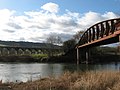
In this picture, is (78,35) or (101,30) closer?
(101,30)

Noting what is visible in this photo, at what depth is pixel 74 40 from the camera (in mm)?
131125

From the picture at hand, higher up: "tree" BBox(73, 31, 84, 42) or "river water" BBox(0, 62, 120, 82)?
"tree" BBox(73, 31, 84, 42)

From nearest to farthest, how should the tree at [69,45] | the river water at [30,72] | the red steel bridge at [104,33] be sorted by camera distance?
the river water at [30,72]
the red steel bridge at [104,33]
the tree at [69,45]

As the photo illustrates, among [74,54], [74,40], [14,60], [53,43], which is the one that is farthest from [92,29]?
→ [53,43]

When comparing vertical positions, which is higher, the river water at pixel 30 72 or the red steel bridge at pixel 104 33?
the red steel bridge at pixel 104 33

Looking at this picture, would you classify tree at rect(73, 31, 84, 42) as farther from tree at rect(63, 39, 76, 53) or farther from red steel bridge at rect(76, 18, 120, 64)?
red steel bridge at rect(76, 18, 120, 64)

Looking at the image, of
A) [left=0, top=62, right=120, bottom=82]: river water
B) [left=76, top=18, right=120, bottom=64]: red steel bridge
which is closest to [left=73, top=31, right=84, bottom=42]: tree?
[left=76, top=18, right=120, bottom=64]: red steel bridge

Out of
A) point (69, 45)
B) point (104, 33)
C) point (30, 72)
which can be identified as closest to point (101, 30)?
point (104, 33)

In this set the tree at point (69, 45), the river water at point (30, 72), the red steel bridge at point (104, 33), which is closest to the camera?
the river water at point (30, 72)

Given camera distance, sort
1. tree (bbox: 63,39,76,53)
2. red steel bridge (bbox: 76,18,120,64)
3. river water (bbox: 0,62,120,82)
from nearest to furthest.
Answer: river water (bbox: 0,62,120,82) < red steel bridge (bbox: 76,18,120,64) < tree (bbox: 63,39,76,53)

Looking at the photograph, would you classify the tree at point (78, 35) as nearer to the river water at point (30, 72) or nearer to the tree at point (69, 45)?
the tree at point (69, 45)

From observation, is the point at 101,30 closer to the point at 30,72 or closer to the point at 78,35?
the point at 30,72

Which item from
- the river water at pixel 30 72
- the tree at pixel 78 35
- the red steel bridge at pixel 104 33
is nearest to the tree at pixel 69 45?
the tree at pixel 78 35

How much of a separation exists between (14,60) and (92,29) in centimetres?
5535
